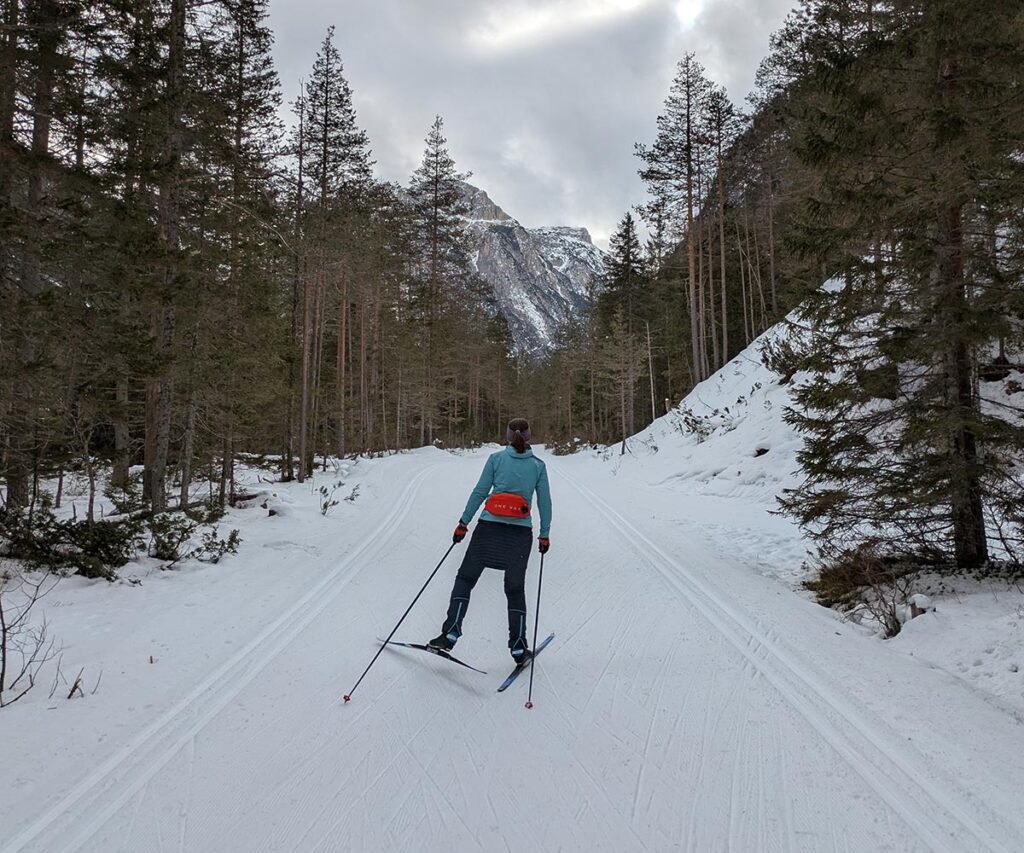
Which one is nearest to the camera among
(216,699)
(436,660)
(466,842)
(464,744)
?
(466,842)

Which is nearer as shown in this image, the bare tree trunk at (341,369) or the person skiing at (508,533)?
the person skiing at (508,533)

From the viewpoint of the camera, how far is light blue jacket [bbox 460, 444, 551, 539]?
189 inches

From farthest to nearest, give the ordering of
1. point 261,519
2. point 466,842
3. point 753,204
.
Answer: point 753,204, point 261,519, point 466,842

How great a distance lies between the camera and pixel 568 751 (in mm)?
3256

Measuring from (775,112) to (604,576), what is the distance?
26.4 m

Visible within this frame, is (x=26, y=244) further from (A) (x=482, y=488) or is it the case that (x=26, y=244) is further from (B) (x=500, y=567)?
(B) (x=500, y=567)

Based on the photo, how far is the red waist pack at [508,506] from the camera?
465 cm

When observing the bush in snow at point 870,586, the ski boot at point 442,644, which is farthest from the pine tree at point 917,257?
the ski boot at point 442,644

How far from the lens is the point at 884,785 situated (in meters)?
2.91

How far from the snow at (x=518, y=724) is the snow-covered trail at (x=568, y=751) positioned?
16mm

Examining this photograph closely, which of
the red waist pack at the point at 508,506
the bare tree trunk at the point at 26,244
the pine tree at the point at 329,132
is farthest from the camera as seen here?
the pine tree at the point at 329,132

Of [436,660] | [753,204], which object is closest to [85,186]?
[436,660]

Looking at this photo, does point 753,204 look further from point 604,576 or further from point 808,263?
point 604,576

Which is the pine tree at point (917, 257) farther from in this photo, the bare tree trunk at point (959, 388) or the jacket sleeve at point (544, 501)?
the jacket sleeve at point (544, 501)
